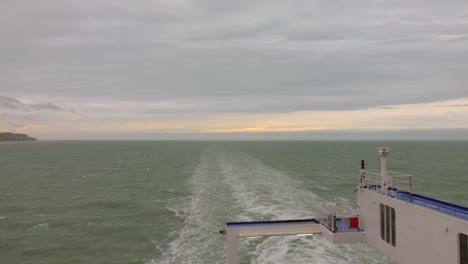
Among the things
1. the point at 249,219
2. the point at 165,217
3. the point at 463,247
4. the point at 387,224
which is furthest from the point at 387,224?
the point at 165,217

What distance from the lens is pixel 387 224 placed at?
1522 centimetres

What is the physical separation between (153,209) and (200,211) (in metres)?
6.00

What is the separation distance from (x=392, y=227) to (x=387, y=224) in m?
0.35

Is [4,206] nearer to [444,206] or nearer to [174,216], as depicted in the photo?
[174,216]

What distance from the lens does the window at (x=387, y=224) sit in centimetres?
1481

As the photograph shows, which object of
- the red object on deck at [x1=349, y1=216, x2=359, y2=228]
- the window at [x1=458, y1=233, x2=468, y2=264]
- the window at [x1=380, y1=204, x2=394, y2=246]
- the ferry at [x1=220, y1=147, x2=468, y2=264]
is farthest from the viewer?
the red object on deck at [x1=349, y1=216, x2=359, y2=228]

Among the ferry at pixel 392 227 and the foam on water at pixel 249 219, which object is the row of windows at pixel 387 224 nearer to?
the ferry at pixel 392 227

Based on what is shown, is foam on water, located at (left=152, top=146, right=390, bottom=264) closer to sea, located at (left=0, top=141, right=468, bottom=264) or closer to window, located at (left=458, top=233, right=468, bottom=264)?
sea, located at (left=0, top=141, right=468, bottom=264)

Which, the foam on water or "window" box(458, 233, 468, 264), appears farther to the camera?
the foam on water

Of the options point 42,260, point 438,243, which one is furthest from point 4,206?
point 438,243

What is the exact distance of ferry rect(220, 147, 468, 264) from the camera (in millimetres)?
11789

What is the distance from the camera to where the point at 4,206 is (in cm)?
3897

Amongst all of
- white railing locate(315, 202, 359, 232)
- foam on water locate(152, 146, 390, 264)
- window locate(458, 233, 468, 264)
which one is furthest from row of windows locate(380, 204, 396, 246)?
foam on water locate(152, 146, 390, 264)

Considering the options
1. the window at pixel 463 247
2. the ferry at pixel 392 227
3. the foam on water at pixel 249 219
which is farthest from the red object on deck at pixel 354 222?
the window at pixel 463 247
